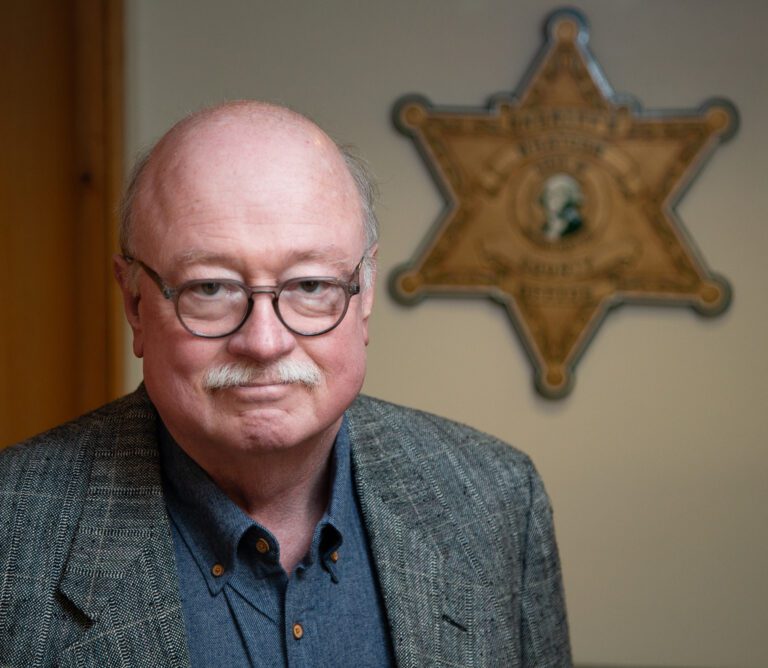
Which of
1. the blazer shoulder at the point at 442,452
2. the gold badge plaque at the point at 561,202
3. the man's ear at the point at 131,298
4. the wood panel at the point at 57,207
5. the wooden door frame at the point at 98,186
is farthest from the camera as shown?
the gold badge plaque at the point at 561,202

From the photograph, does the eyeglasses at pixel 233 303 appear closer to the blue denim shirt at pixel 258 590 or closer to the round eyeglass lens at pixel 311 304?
the round eyeglass lens at pixel 311 304

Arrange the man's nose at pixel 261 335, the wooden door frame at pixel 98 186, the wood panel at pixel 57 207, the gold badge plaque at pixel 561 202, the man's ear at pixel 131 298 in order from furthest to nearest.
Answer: the gold badge plaque at pixel 561 202, the wooden door frame at pixel 98 186, the wood panel at pixel 57 207, the man's ear at pixel 131 298, the man's nose at pixel 261 335

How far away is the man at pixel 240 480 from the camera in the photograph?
114cm

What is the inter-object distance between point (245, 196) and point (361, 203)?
0.62 ft

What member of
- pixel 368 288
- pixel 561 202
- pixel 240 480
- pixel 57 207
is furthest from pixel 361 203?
pixel 561 202

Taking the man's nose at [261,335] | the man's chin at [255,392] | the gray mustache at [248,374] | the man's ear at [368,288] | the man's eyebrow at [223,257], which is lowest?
the man's chin at [255,392]

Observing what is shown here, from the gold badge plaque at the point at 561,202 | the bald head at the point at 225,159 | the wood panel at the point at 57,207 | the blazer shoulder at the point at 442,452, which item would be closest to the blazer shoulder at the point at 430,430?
the blazer shoulder at the point at 442,452

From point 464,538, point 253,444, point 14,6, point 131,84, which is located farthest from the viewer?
point 131,84

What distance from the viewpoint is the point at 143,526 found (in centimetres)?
122

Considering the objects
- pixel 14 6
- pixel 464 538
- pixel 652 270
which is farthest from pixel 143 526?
pixel 652 270

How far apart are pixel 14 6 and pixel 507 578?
151 cm

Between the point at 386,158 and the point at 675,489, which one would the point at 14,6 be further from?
the point at 675,489

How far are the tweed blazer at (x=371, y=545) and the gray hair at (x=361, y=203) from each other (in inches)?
9.1

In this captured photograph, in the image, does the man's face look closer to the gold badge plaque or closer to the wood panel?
the wood panel
